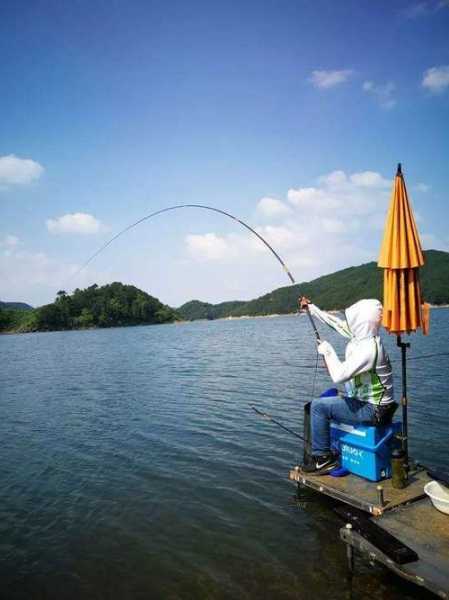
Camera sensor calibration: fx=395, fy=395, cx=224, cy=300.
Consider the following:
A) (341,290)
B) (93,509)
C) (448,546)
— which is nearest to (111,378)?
(93,509)

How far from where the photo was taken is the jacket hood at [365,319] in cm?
600

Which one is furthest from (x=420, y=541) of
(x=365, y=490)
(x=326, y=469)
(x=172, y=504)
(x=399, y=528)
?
(x=172, y=504)

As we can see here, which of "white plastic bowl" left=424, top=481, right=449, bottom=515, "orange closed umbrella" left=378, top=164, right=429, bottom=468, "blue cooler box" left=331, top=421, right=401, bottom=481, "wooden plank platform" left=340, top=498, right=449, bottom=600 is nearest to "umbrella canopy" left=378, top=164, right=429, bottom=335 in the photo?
"orange closed umbrella" left=378, top=164, right=429, bottom=468

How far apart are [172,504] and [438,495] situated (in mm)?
4694

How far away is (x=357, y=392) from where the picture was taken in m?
6.31

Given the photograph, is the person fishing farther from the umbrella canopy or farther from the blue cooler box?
the umbrella canopy

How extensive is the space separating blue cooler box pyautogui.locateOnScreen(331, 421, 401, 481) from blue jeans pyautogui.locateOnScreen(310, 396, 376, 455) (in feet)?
0.46

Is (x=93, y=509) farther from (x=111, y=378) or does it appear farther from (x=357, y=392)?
(x=111, y=378)

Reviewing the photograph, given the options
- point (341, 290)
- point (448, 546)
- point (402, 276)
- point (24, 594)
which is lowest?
point (24, 594)

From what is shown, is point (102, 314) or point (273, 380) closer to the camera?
point (273, 380)

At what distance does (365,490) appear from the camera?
6043 millimetres

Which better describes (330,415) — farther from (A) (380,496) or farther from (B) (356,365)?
(A) (380,496)

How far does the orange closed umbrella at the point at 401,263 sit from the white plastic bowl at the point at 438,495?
218 centimetres

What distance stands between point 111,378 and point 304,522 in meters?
19.4
